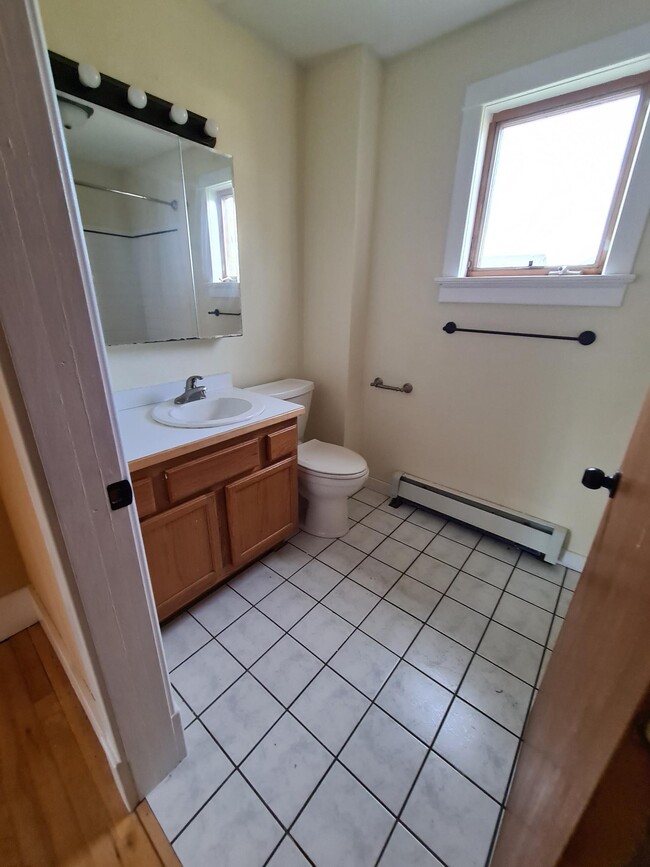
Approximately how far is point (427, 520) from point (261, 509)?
1.09m

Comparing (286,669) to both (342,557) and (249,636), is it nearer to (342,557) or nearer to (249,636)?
(249,636)

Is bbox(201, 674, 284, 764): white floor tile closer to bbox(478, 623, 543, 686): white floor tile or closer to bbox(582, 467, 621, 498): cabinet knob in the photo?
bbox(478, 623, 543, 686): white floor tile

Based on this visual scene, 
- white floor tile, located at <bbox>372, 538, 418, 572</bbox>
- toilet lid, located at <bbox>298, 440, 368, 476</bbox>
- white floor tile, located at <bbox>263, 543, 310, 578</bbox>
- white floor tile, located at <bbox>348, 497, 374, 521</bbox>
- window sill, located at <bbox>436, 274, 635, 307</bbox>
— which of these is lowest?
white floor tile, located at <bbox>263, 543, 310, 578</bbox>

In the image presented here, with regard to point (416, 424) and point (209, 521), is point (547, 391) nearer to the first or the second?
point (416, 424)

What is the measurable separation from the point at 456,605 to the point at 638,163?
1.91 m

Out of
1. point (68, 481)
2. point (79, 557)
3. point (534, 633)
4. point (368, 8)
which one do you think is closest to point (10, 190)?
point (68, 481)

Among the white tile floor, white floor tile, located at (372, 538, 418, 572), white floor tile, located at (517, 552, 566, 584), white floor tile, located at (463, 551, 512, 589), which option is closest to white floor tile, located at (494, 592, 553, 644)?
the white tile floor

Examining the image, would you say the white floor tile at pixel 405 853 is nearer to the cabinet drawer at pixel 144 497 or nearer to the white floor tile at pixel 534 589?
the white floor tile at pixel 534 589

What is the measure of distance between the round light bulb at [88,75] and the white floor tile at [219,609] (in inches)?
79.4

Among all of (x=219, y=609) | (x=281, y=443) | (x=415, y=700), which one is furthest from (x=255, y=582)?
(x=415, y=700)

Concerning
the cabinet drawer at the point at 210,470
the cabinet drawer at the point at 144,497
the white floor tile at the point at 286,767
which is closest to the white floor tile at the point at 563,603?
the white floor tile at the point at 286,767

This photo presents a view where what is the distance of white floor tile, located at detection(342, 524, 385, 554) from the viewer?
6.43ft

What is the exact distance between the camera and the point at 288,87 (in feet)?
6.16

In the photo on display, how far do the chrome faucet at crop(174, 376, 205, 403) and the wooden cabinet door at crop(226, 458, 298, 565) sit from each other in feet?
1.57
